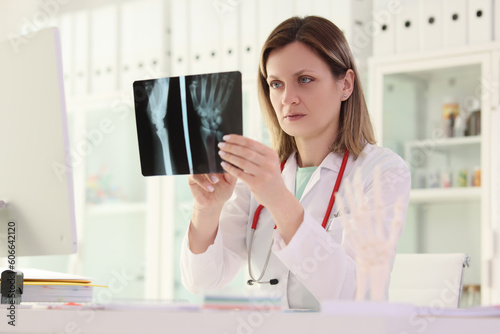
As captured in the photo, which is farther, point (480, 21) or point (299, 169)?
point (480, 21)

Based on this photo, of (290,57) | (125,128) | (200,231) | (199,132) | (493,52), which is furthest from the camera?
(125,128)

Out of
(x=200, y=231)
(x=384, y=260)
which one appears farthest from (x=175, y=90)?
(x=384, y=260)

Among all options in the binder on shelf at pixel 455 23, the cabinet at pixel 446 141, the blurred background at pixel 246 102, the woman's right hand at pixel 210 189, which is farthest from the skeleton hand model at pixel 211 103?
the binder on shelf at pixel 455 23

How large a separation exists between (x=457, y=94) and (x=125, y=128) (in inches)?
70.1

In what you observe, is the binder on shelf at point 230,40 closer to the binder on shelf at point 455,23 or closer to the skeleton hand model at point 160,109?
the binder on shelf at point 455,23

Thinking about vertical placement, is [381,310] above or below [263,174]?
below

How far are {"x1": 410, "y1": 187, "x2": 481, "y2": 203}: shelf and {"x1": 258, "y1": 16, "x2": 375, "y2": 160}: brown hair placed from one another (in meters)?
1.13

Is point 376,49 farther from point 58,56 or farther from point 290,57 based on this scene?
point 58,56

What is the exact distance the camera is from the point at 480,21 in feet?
8.38

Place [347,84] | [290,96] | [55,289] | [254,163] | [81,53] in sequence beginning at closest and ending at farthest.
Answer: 1. [254,163]
2. [55,289]
3. [290,96]
4. [347,84]
5. [81,53]

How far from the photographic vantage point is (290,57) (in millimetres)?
1517

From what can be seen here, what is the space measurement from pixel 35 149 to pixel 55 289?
27 centimetres

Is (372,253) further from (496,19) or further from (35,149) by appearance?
(496,19)

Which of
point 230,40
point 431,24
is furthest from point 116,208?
point 431,24
